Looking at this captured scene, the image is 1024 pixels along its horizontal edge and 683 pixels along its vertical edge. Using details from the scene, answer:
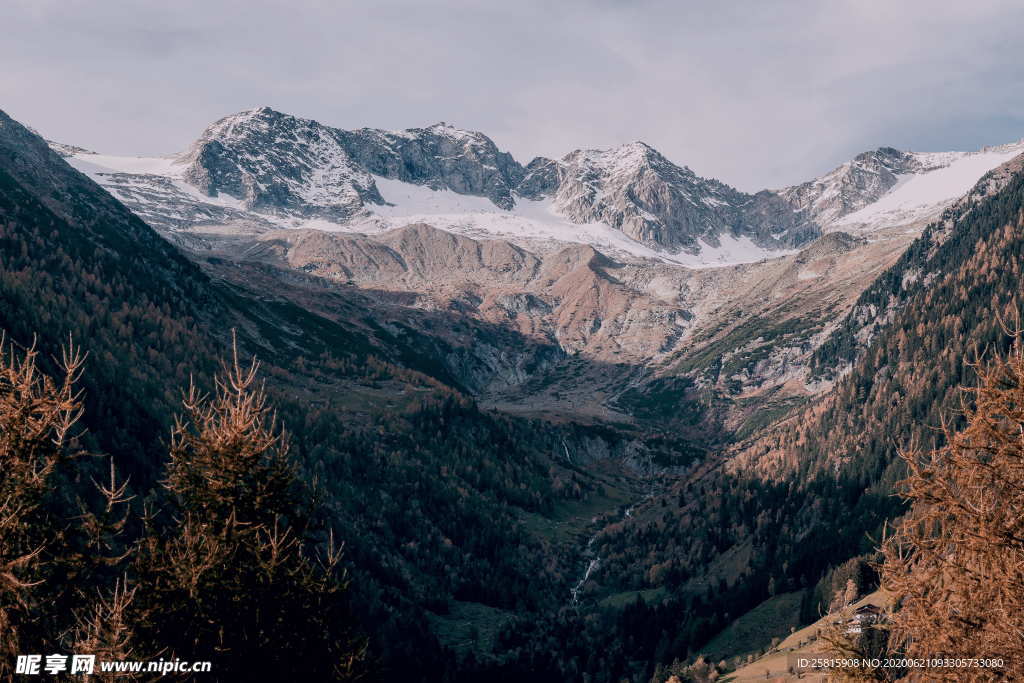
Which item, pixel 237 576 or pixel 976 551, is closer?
pixel 976 551

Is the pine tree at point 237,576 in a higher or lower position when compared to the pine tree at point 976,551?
lower

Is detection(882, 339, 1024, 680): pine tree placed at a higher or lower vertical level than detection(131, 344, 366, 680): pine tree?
higher

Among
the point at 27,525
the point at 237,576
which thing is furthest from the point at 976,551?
the point at 27,525

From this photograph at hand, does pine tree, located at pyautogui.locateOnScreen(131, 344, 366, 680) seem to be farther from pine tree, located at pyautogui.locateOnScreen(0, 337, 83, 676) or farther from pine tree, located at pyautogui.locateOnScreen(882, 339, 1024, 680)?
pine tree, located at pyautogui.locateOnScreen(882, 339, 1024, 680)

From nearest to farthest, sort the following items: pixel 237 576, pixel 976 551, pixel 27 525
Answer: pixel 976 551, pixel 27 525, pixel 237 576

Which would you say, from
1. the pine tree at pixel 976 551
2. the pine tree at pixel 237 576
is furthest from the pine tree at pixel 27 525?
the pine tree at pixel 976 551

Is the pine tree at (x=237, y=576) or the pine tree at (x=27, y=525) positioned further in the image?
the pine tree at (x=237, y=576)

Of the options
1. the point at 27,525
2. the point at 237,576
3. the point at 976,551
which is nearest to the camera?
the point at 976,551

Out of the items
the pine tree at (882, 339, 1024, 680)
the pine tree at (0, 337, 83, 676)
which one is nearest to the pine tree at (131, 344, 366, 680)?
the pine tree at (0, 337, 83, 676)

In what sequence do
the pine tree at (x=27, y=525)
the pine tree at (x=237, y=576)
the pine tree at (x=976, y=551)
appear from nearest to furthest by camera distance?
the pine tree at (x=976, y=551) → the pine tree at (x=27, y=525) → the pine tree at (x=237, y=576)

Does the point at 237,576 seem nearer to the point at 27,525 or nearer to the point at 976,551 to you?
the point at 27,525

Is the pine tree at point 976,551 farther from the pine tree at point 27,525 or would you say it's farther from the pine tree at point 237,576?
the pine tree at point 27,525

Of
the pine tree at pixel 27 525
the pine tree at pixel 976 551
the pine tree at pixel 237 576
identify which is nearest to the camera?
the pine tree at pixel 976 551

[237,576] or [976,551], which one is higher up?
[976,551]
